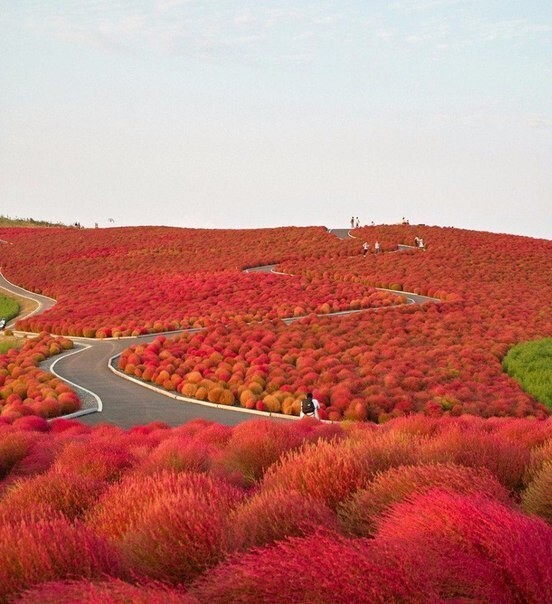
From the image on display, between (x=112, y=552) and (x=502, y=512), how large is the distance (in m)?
2.79

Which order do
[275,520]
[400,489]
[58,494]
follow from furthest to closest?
[58,494] → [400,489] → [275,520]

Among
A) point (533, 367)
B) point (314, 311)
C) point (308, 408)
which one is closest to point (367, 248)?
point (314, 311)

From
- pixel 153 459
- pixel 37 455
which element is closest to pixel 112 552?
pixel 153 459

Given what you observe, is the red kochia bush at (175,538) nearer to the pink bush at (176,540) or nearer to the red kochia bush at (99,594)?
the pink bush at (176,540)

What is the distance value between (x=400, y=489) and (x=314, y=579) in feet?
8.01

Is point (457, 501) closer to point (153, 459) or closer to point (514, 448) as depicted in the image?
point (514, 448)

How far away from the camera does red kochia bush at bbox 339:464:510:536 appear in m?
6.38

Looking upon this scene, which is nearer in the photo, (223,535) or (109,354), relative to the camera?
(223,535)

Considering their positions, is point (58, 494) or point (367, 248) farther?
point (367, 248)

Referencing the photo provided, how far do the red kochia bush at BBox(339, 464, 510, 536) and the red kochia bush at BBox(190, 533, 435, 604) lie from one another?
160 cm

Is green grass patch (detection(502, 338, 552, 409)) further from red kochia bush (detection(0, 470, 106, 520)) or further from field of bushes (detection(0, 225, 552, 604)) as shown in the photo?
red kochia bush (detection(0, 470, 106, 520))

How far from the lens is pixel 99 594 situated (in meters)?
4.33

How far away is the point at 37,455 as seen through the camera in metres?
11.1

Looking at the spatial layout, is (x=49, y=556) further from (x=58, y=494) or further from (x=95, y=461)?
(x=95, y=461)
